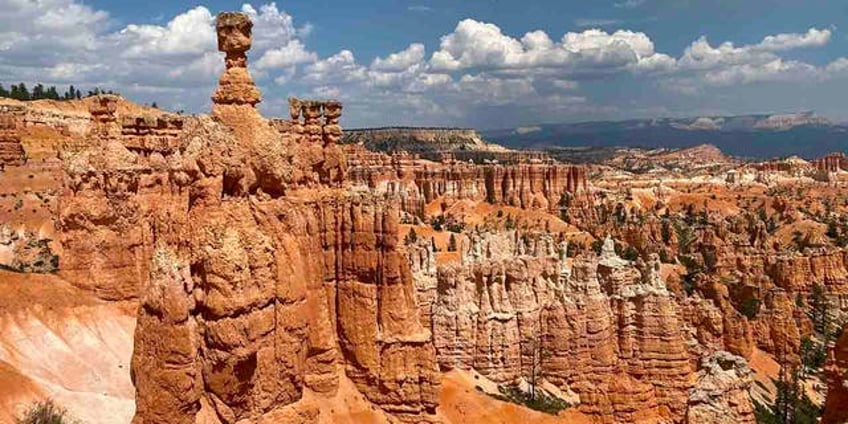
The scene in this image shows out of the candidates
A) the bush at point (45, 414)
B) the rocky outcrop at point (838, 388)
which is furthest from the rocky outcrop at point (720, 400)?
the bush at point (45, 414)

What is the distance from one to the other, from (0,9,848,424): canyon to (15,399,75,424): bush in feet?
1.79

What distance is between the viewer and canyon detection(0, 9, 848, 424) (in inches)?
679

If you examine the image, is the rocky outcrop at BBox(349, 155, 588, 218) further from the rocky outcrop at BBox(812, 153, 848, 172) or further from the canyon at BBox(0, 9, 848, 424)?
the rocky outcrop at BBox(812, 153, 848, 172)

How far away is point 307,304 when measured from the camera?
2086 centimetres

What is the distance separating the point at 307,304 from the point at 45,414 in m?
9.05

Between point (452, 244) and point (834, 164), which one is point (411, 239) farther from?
point (834, 164)

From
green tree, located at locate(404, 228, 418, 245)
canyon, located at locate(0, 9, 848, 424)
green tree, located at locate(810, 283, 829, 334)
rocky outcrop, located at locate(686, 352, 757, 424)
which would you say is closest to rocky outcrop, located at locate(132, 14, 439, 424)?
canyon, located at locate(0, 9, 848, 424)

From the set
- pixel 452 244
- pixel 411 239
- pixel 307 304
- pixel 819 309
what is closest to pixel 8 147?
pixel 411 239

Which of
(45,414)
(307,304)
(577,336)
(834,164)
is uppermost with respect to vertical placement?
(307,304)

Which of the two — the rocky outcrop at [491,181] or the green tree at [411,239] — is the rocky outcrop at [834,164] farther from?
the green tree at [411,239]

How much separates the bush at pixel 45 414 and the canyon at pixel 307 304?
55 cm

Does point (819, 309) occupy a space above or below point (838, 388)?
below

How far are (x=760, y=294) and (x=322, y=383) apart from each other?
42.8 meters

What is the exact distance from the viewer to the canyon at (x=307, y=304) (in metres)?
17.2
